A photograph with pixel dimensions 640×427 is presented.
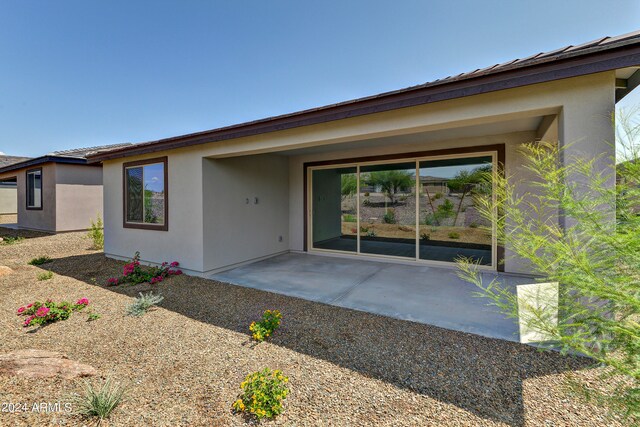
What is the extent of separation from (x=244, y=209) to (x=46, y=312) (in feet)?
13.2

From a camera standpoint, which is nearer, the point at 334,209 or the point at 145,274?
the point at 145,274

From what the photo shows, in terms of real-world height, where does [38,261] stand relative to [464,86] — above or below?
below

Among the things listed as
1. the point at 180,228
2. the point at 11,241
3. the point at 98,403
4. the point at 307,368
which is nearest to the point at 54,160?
the point at 11,241

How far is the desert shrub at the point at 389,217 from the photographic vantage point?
7508 mm

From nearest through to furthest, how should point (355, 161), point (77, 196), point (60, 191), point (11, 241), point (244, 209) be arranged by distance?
point (244, 209) → point (355, 161) → point (11, 241) → point (60, 191) → point (77, 196)

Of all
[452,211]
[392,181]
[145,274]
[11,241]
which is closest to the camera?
[145,274]

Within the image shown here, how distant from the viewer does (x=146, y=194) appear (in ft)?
23.7

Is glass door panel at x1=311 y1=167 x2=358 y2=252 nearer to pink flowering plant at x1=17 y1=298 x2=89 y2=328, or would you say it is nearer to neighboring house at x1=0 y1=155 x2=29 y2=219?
pink flowering plant at x1=17 y1=298 x2=89 y2=328

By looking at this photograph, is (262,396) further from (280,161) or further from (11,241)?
(11,241)

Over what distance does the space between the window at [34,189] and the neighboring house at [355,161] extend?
27.3 feet

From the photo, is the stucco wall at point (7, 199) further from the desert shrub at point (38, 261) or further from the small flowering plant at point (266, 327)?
the small flowering plant at point (266, 327)

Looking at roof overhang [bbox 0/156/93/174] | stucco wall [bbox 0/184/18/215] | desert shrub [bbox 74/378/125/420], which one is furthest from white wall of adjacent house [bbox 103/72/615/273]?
stucco wall [bbox 0/184/18/215]

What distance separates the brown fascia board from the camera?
108 inches

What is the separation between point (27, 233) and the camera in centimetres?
1265
